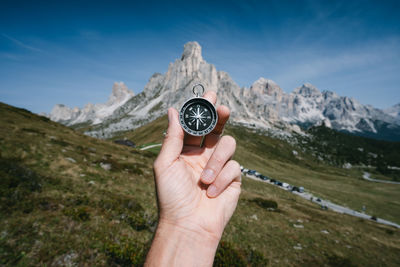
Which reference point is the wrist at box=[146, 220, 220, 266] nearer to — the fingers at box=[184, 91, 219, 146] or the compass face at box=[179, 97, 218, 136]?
the fingers at box=[184, 91, 219, 146]

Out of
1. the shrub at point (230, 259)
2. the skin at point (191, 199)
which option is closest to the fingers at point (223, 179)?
the skin at point (191, 199)

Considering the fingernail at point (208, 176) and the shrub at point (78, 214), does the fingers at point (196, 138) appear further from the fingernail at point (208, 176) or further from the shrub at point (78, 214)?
the shrub at point (78, 214)

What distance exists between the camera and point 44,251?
23.0 ft

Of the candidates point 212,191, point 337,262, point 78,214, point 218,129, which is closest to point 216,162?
point 212,191

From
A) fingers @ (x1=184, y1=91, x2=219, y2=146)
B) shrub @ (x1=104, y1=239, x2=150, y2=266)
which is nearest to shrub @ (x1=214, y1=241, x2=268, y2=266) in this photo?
shrub @ (x1=104, y1=239, x2=150, y2=266)

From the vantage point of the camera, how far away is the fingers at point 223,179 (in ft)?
17.0

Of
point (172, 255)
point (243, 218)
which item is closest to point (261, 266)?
point (243, 218)

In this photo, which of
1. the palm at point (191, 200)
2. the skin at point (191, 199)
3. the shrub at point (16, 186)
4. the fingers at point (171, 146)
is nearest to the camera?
the skin at point (191, 199)

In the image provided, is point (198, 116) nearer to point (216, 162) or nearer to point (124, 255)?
point (216, 162)

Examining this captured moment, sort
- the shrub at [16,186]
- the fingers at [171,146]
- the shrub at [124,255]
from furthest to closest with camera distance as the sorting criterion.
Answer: the shrub at [16,186], the shrub at [124,255], the fingers at [171,146]

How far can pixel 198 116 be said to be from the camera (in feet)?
20.1

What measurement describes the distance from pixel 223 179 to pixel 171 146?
1.78 m

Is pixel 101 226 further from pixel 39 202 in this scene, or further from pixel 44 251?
pixel 39 202

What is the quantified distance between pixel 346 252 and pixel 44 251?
20895 millimetres
